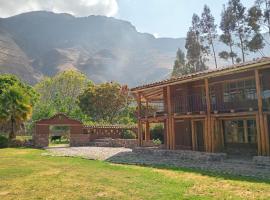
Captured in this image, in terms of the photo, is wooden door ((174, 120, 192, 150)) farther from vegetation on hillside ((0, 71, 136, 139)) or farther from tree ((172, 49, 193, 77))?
tree ((172, 49, 193, 77))

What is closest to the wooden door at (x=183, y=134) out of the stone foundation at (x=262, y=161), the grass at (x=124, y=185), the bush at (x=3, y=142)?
the stone foundation at (x=262, y=161)

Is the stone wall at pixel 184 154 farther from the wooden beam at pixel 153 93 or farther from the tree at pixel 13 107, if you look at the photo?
the tree at pixel 13 107

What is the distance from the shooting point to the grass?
10547mm

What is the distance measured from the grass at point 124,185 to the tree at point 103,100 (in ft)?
128

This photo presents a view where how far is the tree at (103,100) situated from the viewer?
181ft

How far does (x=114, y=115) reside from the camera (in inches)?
2279

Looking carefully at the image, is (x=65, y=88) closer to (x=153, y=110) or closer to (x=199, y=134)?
(x=153, y=110)

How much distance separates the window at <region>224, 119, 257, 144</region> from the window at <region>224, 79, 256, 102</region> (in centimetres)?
144

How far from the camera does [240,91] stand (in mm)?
21844

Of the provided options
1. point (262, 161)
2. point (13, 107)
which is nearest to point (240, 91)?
point (262, 161)

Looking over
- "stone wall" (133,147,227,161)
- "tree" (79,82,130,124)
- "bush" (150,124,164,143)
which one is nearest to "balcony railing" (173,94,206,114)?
"stone wall" (133,147,227,161)

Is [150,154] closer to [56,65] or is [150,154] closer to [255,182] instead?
[255,182]

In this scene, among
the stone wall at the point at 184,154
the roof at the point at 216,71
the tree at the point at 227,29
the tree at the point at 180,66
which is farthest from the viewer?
the tree at the point at 180,66

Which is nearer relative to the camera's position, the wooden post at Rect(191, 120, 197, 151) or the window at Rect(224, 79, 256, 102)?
the window at Rect(224, 79, 256, 102)
